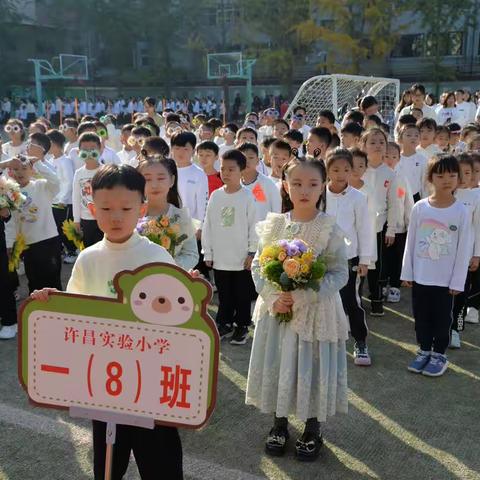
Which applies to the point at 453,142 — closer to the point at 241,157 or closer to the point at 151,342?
the point at 241,157

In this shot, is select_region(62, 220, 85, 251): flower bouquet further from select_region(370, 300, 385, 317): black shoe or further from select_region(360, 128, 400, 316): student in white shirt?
select_region(370, 300, 385, 317): black shoe

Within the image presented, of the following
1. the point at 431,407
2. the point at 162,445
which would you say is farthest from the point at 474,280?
the point at 162,445

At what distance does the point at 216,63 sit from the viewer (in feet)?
109

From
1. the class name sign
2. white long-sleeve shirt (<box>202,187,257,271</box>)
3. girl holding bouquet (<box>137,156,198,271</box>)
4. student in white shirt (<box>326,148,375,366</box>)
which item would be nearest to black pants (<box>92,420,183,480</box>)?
the class name sign

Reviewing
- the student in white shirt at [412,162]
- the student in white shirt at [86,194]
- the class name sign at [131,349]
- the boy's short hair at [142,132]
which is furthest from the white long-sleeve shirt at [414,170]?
the class name sign at [131,349]

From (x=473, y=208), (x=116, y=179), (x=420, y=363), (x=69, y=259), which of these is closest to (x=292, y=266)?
(x=116, y=179)

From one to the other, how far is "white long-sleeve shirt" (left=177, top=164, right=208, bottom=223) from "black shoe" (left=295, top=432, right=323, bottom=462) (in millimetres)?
3026

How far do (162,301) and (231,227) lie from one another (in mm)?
3041

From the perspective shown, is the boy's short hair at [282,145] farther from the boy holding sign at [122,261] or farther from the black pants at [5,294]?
the boy holding sign at [122,261]

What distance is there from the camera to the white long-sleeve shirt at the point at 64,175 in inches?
299

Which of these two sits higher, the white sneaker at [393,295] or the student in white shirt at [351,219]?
the student in white shirt at [351,219]

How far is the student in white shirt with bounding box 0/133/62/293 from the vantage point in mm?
5410

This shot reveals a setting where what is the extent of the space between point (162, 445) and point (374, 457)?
58.9 inches

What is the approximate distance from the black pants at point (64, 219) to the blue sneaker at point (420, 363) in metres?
4.95
